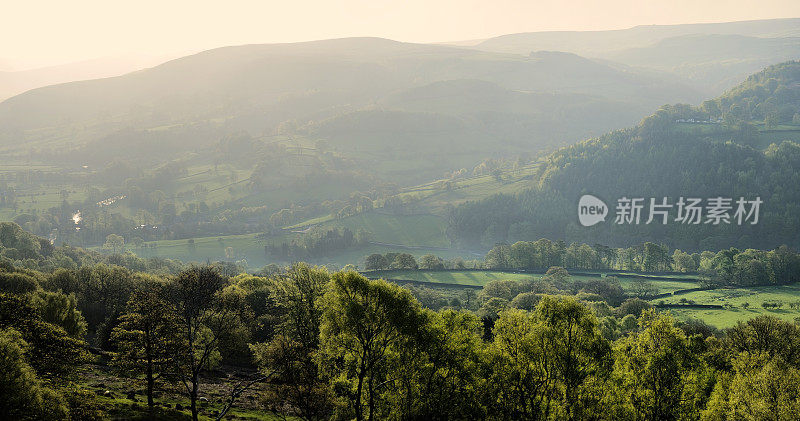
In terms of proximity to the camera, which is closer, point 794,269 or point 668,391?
point 668,391

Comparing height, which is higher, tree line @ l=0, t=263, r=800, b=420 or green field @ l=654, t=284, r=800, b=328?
tree line @ l=0, t=263, r=800, b=420

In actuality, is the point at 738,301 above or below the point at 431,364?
below

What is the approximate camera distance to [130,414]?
43281mm

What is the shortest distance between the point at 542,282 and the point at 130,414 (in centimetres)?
13108

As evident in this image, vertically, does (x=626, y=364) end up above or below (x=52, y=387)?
below

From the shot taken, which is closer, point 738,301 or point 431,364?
point 431,364

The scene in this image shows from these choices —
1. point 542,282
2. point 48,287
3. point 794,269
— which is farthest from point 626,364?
point 794,269

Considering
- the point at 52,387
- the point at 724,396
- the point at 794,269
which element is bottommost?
the point at 794,269

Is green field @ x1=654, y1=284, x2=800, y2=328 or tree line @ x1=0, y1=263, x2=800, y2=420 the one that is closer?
tree line @ x1=0, y1=263, x2=800, y2=420

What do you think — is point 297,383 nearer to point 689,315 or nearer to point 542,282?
point 689,315

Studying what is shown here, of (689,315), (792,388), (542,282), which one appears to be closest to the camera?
(792,388)

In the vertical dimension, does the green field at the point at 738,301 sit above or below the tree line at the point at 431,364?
below

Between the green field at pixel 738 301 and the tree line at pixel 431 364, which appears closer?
the tree line at pixel 431 364

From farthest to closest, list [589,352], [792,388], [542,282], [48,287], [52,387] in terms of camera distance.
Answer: [542,282] < [48,287] < [589,352] < [792,388] < [52,387]
